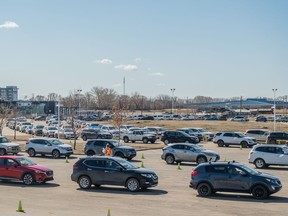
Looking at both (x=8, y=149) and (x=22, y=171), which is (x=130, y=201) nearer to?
(x=22, y=171)

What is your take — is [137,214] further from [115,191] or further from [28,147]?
[28,147]

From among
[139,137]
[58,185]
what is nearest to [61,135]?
[139,137]

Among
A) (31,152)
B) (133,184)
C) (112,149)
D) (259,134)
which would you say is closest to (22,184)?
(133,184)

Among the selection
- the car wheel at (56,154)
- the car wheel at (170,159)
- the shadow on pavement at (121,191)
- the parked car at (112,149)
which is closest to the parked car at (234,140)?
the parked car at (112,149)

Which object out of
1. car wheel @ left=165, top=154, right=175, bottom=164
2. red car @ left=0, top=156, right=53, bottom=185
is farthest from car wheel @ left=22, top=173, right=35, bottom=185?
car wheel @ left=165, top=154, right=175, bottom=164

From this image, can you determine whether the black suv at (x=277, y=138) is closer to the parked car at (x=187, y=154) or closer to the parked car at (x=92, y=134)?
the parked car at (x=187, y=154)

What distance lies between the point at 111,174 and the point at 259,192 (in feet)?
22.2

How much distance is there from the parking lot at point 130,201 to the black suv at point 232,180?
1.22 ft

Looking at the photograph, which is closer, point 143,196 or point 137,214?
point 137,214

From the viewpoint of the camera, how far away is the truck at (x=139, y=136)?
5353 cm

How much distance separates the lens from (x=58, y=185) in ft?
80.8

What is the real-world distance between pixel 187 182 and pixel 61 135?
38700 millimetres

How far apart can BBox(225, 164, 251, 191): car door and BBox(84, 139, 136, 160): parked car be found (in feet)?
53.1

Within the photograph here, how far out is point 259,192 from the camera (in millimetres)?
20312
